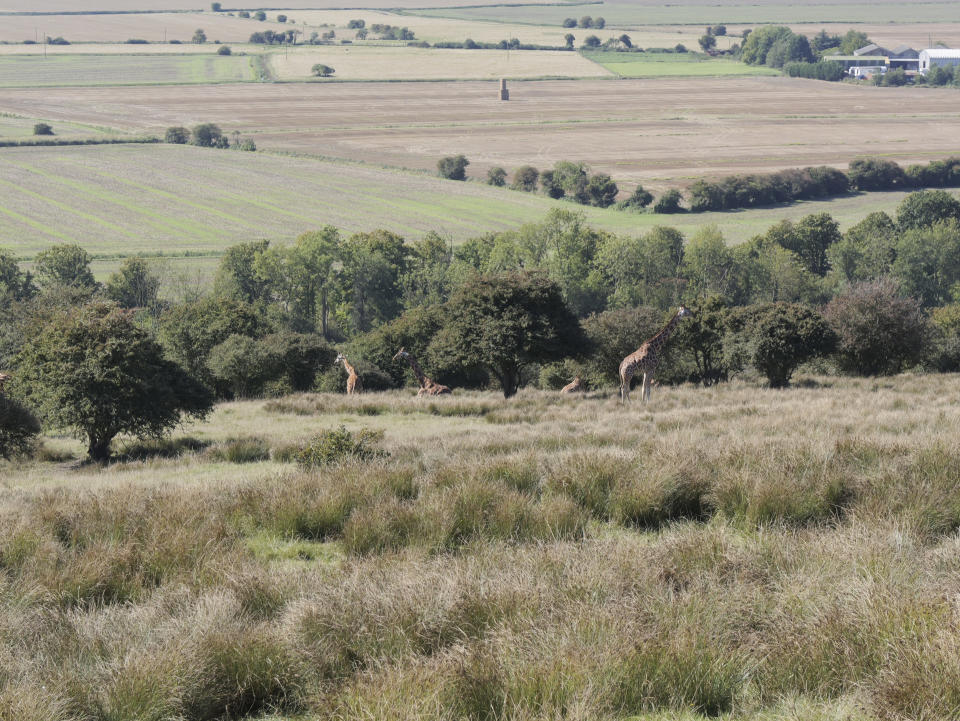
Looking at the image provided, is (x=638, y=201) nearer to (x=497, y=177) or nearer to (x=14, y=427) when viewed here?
(x=497, y=177)

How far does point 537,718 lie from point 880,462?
21.8 feet

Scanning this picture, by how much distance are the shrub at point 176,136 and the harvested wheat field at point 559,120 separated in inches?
229

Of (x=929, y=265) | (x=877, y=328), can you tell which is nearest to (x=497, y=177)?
(x=929, y=265)

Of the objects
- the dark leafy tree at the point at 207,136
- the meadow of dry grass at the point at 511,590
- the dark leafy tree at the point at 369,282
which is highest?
the dark leafy tree at the point at 207,136

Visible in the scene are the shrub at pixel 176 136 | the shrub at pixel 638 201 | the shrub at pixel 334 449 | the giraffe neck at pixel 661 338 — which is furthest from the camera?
the shrub at pixel 176 136

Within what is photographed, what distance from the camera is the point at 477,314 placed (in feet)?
126

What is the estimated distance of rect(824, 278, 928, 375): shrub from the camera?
1741 inches

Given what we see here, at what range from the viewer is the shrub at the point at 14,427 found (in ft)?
78.1

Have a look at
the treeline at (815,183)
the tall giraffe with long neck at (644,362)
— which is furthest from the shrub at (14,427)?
the treeline at (815,183)

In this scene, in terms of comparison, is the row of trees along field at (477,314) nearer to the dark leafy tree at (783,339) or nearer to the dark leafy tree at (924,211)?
the dark leafy tree at (783,339)

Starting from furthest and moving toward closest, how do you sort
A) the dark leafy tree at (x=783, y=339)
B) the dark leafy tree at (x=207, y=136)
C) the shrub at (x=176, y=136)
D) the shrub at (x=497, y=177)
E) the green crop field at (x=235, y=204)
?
1. the shrub at (x=176, y=136)
2. the dark leafy tree at (x=207, y=136)
3. the shrub at (x=497, y=177)
4. the green crop field at (x=235, y=204)
5. the dark leafy tree at (x=783, y=339)

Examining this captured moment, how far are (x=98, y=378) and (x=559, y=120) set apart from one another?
14634 cm

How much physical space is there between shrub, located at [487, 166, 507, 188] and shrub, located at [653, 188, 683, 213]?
2148 centimetres

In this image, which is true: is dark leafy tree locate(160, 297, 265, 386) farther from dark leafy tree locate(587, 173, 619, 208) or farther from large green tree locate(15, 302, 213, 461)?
dark leafy tree locate(587, 173, 619, 208)
